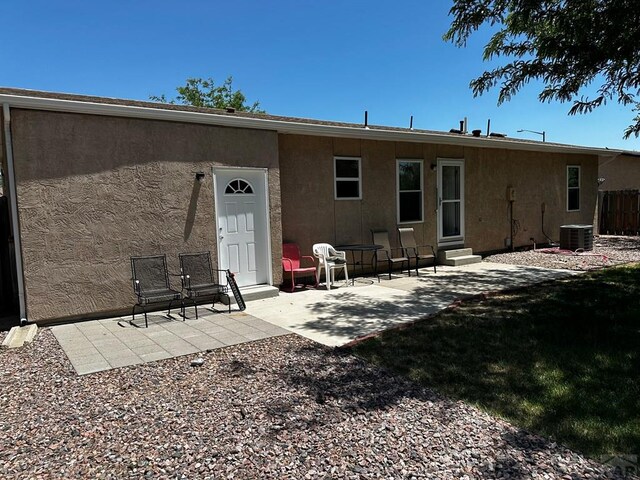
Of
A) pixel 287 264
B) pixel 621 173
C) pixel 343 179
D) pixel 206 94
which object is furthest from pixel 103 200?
pixel 206 94

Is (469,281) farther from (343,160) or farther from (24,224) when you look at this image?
(24,224)

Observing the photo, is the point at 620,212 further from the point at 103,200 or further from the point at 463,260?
the point at 103,200

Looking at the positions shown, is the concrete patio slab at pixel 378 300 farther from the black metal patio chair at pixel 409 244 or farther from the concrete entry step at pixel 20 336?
the concrete entry step at pixel 20 336

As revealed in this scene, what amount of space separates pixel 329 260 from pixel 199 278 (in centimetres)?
275

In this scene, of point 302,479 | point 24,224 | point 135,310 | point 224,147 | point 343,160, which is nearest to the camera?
point 302,479

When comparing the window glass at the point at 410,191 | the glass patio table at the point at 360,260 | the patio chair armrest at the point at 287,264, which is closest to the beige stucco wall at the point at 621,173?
the window glass at the point at 410,191

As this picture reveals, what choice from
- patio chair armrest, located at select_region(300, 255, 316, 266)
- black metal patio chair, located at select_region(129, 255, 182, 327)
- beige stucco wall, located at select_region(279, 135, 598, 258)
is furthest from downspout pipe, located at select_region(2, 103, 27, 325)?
patio chair armrest, located at select_region(300, 255, 316, 266)

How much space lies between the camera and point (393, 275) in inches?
389

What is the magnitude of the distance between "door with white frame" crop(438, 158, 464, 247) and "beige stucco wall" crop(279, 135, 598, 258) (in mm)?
192

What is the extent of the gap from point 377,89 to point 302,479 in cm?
1895

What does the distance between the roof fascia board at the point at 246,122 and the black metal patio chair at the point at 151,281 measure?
216cm

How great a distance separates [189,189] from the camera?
716cm

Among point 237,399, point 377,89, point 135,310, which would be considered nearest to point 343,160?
point 135,310

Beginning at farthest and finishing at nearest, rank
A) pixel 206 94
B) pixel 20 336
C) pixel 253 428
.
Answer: pixel 206 94 < pixel 20 336 < pixel 253 428
